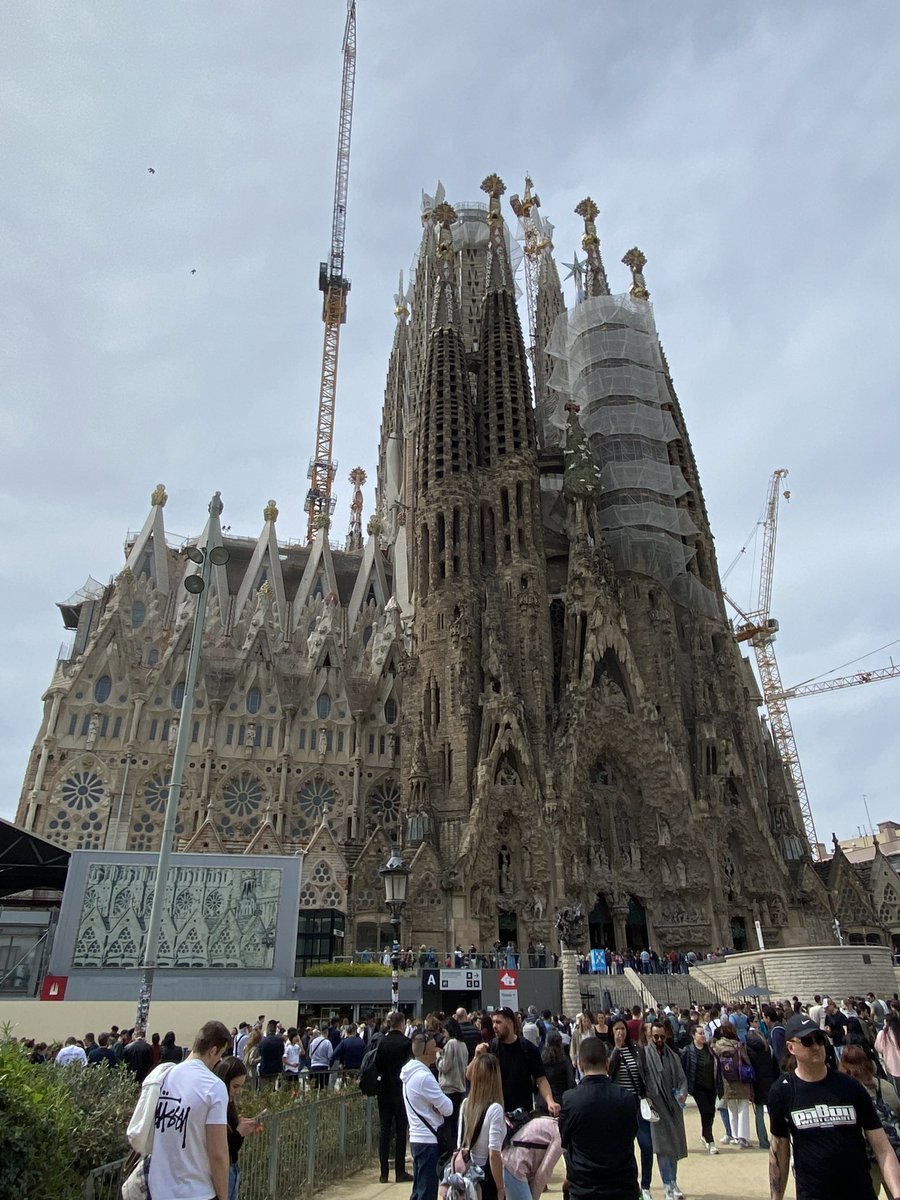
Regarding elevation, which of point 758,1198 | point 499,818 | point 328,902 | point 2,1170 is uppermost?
point 499,818

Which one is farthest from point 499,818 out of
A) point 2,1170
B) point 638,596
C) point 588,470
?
point 2,1170

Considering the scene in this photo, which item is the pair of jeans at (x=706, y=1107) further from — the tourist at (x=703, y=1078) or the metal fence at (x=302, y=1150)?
the metal fence at (x=302, y=1150)

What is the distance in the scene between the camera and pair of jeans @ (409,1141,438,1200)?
22.6 ft

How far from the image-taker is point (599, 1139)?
16.4 ft

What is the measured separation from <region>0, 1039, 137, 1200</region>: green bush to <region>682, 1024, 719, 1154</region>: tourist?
650 cm

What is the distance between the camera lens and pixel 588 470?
50812 mm

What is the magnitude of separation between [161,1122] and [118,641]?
43914 millimetres


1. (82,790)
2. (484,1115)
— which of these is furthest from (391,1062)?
(82,790)

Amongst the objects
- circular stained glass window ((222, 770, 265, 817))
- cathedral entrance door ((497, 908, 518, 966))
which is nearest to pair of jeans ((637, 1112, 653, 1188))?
cathedral entrance door ((497, 908, 518, 966))

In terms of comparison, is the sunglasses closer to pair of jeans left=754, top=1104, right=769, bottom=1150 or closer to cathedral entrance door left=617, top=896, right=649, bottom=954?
pair of jeans left=754, top=1104, right=769, bottom=1150

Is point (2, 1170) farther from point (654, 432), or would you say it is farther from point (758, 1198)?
point (654, 432)

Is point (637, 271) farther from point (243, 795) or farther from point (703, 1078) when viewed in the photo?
point (703, 1078)

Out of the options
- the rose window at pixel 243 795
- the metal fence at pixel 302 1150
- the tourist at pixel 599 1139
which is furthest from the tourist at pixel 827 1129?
the rose window at pixel 243 795

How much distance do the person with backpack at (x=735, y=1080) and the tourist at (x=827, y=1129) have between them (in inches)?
248
